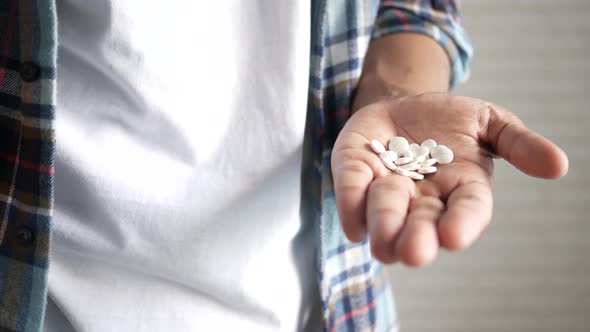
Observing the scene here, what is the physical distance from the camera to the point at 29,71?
23.7 inches

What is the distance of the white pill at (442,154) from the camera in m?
0.62

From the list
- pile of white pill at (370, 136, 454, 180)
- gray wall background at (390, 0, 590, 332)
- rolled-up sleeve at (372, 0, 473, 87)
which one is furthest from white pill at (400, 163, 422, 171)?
gray wall background at (390, 0, 590, 332)

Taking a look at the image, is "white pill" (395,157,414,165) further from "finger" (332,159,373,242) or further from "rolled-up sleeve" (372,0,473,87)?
"rolled-up sleeve" (372,0,473,87)

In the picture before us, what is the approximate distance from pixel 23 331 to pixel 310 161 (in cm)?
40

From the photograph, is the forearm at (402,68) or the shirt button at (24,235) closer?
the shirt button at (24,235)

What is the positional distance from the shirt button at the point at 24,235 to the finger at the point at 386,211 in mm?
370

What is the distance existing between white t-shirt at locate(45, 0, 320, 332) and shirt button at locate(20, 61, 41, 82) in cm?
5

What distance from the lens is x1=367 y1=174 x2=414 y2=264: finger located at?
0.47m

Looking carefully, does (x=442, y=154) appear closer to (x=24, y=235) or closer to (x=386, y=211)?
(x=386, y=211)

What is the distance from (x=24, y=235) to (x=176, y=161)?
0.60 ft

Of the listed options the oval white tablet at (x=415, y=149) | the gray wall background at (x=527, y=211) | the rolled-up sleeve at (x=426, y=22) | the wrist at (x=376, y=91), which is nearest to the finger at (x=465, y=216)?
the oval white tablet at (x=415, y=149)

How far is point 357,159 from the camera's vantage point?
1.94ft

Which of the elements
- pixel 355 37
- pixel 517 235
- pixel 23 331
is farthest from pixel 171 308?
pixel 517 235

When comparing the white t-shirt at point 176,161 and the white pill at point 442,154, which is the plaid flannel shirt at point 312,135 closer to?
the white t-shirt at point 176,161
